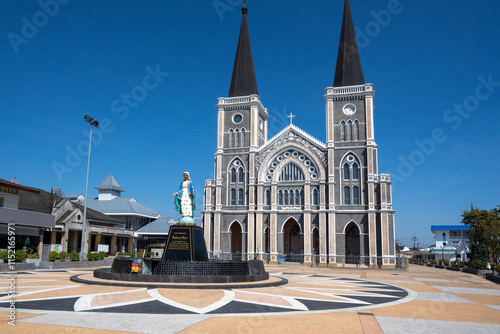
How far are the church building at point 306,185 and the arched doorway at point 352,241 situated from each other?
4.6 inches

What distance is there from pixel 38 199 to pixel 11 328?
4623 centimetres

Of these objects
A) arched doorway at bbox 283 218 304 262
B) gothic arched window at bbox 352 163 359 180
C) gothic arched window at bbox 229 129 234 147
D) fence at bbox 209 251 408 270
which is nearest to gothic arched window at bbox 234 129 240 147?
gothic arched window at bbox 229 129 234 147

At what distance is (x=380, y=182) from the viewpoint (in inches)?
1866

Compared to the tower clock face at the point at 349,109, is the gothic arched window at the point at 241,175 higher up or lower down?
lower down

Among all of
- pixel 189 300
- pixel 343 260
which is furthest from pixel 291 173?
pixel 189 300

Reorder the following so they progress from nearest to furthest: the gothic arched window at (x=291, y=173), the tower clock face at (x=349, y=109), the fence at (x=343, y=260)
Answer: the fence at (x=343, y=260) → the tower clock face at (x=349, y=109) → the gothic arched window at (x=291, y=173)

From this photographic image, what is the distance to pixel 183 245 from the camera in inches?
825

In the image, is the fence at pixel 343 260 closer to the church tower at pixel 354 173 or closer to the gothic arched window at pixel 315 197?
the church tower at pixel 354 173

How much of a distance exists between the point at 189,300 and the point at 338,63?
45463 millimetres

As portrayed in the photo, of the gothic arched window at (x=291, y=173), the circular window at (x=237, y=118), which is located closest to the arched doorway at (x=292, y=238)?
the gothic arched window at (x=291, y=173)

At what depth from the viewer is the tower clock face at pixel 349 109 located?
50.3 m

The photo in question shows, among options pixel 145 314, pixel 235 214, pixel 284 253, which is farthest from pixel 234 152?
pixel 145 314

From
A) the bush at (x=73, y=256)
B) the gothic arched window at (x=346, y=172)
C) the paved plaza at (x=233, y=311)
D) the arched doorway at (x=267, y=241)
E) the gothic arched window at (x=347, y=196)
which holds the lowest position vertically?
the paved plaza at (x=233, y=311)

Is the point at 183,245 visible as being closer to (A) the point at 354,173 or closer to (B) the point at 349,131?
(A) the point at 354,173
